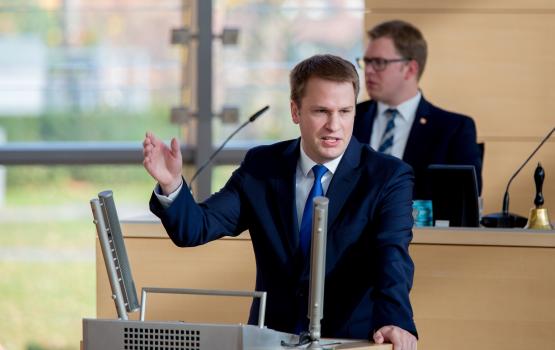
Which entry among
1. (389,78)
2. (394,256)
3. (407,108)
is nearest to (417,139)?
(407,108)

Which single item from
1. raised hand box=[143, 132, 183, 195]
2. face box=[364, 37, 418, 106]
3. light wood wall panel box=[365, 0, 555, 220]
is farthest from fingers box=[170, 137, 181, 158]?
light wood wall panel box=[365, 0, 555, 220]

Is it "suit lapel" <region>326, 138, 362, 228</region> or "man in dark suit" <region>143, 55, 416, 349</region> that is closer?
"man in dark suit" <region>143, 55, 416, 349</region>

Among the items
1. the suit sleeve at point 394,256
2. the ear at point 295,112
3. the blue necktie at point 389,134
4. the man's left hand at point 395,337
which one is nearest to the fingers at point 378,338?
the man's left hand at point 395,337

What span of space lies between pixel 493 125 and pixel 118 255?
4216mm

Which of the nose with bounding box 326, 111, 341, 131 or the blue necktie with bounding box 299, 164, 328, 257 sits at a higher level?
the nose with bounding box 326, 111, 341, 131

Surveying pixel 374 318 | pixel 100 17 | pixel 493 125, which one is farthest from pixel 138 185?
pixel 374 318

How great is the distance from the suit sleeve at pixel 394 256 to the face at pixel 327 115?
0.60 ft

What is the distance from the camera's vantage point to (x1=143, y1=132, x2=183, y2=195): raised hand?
2947 mm

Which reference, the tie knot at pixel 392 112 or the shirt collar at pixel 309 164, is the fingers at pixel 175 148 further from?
the tie knot at pixel 392 112

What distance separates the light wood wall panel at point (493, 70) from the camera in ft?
21.9

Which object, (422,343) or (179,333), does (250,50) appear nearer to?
(422,343)

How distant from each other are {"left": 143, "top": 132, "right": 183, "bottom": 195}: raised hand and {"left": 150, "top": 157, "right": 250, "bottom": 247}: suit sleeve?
97mm

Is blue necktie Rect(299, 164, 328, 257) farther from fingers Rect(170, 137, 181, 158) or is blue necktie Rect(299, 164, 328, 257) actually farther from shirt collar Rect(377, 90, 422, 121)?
shirt collar Rect(377, 90, 422, 121)

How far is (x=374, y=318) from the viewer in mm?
3049
